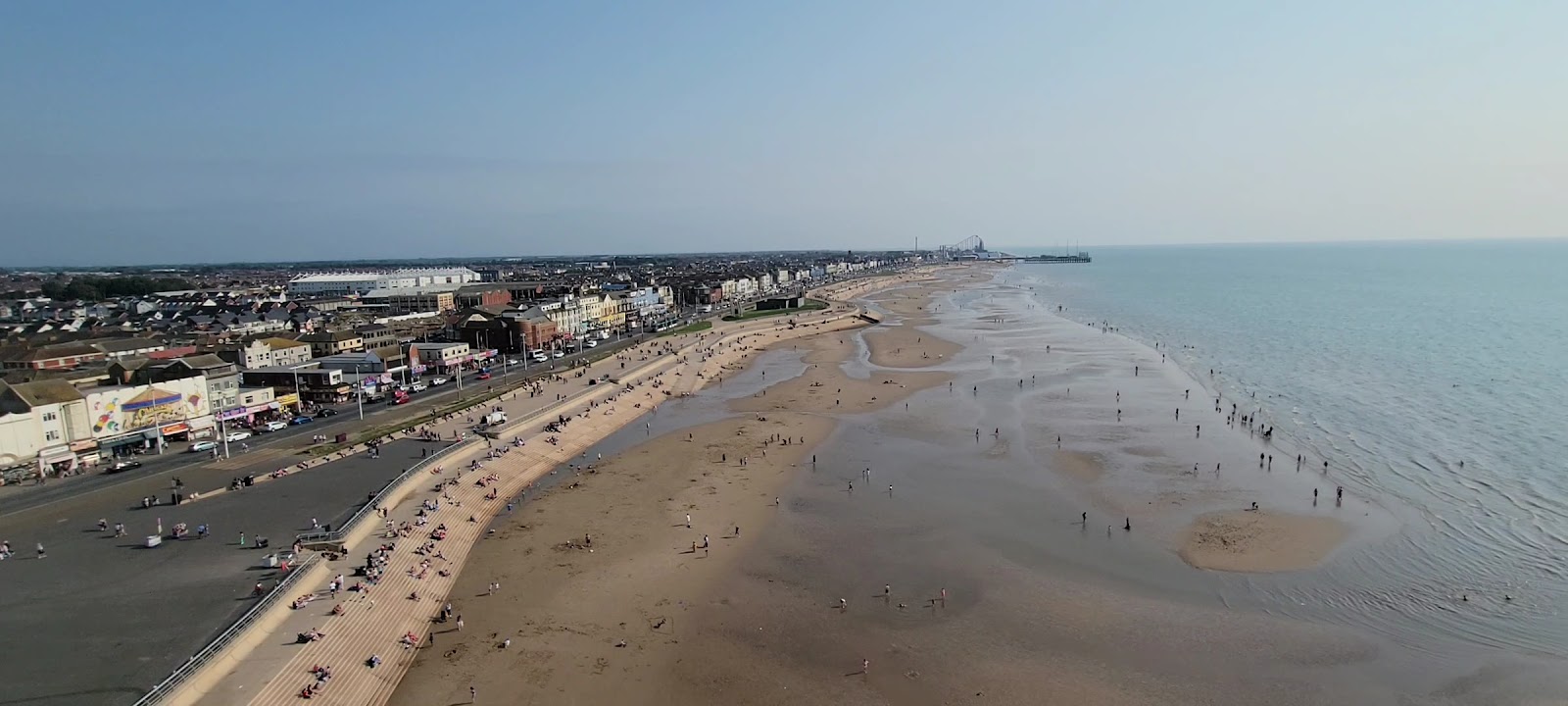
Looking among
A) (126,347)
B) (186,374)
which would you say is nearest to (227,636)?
(186,374)

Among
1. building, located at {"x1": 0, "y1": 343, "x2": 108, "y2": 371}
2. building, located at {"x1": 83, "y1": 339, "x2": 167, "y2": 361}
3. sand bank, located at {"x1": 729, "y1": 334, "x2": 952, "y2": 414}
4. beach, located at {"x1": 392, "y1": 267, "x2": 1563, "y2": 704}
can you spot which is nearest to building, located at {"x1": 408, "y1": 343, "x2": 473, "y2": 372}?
building, located at {"x1": 83, "y1": 339, "x2": 167, "y2": 361}

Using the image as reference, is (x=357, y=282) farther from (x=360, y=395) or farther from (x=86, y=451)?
(x=86, y=451)

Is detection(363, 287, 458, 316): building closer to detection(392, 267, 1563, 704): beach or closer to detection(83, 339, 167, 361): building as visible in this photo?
detection(83, 339, 167, 361): building

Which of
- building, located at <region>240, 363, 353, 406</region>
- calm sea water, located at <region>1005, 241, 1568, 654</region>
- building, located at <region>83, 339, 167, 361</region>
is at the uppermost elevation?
building, located at <region>83, 339, 167, 361</region>

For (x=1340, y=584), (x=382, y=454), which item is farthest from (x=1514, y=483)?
(x=382, y=454)

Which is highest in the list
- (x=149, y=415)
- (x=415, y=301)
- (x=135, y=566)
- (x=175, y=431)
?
(x=415, y=301)
